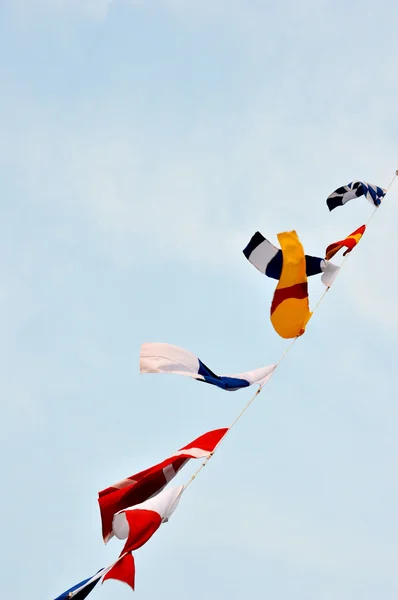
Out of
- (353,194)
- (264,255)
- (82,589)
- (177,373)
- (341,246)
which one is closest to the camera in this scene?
(82,589)

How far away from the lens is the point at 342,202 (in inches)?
685

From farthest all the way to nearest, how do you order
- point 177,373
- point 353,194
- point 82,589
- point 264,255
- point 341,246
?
point 353,194, point 341,246, point 264,255, point 177,373, point 82,589

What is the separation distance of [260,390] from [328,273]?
2.75 meters

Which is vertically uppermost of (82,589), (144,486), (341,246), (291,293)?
(341,246)

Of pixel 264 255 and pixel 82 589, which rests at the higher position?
pixel 264 255

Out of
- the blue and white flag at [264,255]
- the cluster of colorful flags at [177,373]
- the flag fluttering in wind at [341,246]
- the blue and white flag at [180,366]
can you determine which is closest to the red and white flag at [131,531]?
the cluster of colorful flags at [177,373]

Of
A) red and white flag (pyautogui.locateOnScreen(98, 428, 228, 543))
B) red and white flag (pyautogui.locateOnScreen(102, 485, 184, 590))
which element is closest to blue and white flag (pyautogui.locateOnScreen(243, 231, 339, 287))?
red and white flag (pyautogui.locateOnScreen(98, 428, 228, 543))

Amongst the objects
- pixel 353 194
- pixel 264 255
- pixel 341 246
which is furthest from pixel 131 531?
pixel 353 194

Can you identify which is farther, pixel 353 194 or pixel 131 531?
pixel 353 194

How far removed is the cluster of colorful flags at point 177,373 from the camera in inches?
439

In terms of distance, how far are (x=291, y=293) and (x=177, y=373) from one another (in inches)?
94.2

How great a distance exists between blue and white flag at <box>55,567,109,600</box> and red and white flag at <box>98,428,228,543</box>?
1.09 m

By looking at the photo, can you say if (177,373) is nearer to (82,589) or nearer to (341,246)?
(82,589)

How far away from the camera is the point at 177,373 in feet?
40.0
